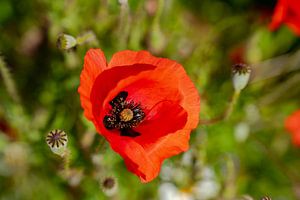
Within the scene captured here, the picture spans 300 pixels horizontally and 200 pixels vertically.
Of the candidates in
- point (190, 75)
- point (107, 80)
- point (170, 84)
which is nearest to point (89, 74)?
point (107, 80)

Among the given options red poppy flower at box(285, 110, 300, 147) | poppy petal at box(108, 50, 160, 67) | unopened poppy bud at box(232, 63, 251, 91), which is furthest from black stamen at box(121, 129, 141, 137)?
red poppy flower at box(285, 110, 300, 147)

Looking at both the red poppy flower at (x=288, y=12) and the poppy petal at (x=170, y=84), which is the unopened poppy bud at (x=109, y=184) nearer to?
the poppy petal at (x=170, y=84)

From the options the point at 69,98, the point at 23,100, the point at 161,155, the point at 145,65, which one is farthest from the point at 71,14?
the point at 161,155

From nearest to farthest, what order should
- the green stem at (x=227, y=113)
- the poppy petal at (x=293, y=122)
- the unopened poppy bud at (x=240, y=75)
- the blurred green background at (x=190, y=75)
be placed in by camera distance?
1. the unopened poppy bud at (x=240, y=75)
2. the green stem at (x=227, y=113)
3. the blurred green background at (x=190, y=75)
4. the poppy petal at (x=293, y=122)

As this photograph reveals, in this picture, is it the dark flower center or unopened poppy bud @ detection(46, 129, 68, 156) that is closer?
unopened poppy bud @ detection(46, 129, 68, 156)

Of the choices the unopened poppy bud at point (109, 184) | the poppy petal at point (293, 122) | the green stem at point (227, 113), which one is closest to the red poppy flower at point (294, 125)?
the poppy petal at point (293, 122)

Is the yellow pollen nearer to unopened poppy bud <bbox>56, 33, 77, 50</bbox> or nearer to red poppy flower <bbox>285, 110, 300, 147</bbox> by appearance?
unopened poppy bud <bbox>56, 33, 77, 50</bbox>

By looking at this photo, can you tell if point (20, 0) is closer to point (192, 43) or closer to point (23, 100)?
point (23, 100)

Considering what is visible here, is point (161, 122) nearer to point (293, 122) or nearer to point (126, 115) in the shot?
point (126, 115)
